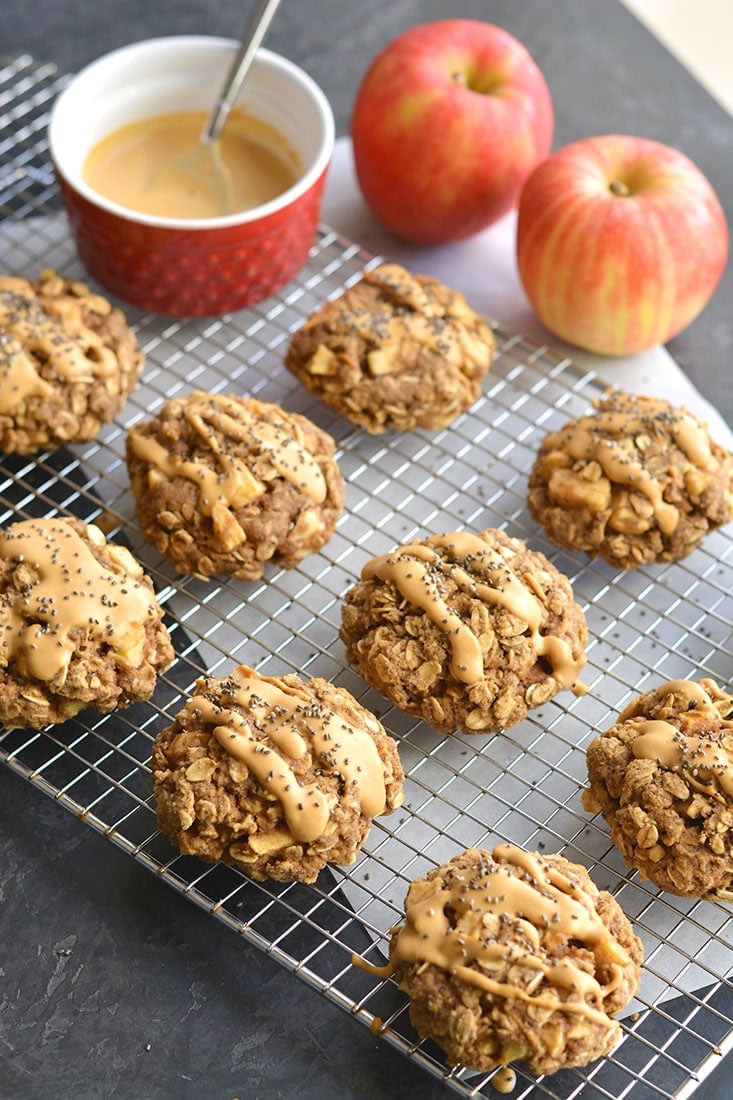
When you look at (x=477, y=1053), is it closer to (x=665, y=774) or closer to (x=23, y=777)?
(x=665, y=774)

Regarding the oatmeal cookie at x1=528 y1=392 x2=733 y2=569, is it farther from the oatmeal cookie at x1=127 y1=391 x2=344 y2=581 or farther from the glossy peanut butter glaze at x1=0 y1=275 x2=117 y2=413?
the glossy peanut butter glaze at x1=0 y1=275 x2=117 y2=413

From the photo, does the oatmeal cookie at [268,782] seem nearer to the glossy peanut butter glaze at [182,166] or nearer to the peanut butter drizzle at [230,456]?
the peanut butter drizzle at [230,456]

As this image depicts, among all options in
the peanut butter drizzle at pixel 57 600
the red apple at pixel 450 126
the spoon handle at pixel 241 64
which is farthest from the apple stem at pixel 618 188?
the peanut butter drizzle at pixel 57 600

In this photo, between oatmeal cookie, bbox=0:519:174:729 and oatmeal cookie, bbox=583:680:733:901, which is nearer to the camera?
oatmeal cookie, bbox=583:680:733:901

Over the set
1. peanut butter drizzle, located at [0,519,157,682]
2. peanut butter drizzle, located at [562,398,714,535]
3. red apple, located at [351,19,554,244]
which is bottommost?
peanut butter drizzle, located at [0,519,157,682]

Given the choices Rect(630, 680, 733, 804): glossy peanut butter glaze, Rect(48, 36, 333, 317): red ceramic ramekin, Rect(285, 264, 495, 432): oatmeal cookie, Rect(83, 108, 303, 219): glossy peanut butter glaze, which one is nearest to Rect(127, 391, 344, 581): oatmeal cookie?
Rect(285, 264, 495, 432): oatmeal cookie

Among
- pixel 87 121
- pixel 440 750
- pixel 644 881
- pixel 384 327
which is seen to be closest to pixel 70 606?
pixel 440 750

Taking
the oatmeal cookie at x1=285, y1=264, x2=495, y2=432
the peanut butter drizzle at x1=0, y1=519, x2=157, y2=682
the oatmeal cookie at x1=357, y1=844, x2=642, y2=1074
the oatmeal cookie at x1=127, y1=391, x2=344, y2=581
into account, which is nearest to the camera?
the oatmeal cookie at x1=357, y1=844, x2=642, y2=1074

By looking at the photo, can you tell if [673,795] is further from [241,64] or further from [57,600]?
[241,64]
